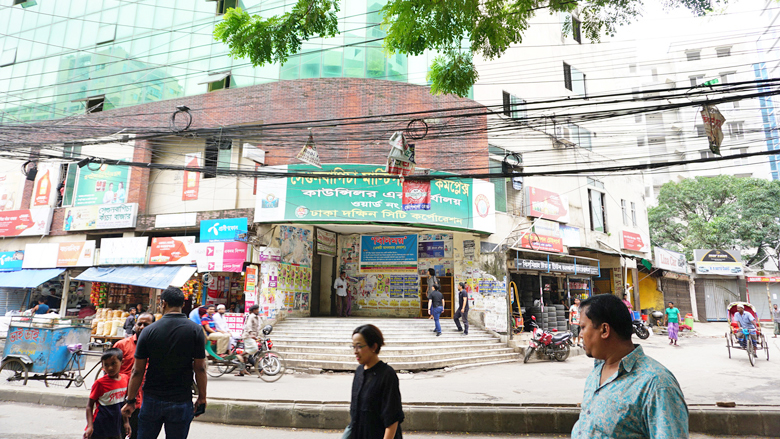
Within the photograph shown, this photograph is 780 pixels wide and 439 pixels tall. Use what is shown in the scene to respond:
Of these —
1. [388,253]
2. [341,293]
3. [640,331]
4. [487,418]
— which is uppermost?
[388,253]

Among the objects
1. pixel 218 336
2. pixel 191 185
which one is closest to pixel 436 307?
pixel 218 336

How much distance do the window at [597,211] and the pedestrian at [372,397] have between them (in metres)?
20.6

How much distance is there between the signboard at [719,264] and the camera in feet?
85.5

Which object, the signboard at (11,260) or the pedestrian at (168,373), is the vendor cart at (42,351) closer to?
the pedestrian at (168,373)

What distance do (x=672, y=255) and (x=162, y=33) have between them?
1062 inches

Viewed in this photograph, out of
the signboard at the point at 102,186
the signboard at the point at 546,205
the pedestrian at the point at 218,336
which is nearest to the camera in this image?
the pedestrian at the point at 218,336

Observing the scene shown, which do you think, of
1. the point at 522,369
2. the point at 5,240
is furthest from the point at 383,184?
the point at 5,240

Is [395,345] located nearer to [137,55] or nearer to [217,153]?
[217,153]

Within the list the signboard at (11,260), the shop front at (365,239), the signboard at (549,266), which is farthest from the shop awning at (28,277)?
the signboard at (549,266)

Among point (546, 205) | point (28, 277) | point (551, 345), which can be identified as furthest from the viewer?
point (546, 205)

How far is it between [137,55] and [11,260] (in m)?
9.93

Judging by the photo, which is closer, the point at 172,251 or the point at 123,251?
the point at 172,251

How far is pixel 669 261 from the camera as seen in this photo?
24172 millimetres

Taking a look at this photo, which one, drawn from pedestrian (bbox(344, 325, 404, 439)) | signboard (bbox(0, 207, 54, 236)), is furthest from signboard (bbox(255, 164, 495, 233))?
pedestrian (bbox(344, 325, 404, 439))
